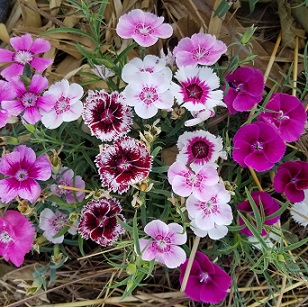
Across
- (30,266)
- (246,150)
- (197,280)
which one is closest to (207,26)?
(246,150)

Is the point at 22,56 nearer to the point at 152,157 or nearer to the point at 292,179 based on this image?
the point at 152,157

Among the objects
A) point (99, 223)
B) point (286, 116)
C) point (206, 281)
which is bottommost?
point (206, 281)

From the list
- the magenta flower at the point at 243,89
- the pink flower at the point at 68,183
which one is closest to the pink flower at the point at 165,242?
the pink flower at the point at 68,183

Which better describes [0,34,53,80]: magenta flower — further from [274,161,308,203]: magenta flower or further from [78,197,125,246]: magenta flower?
[274,161,308,203]: magenta flower

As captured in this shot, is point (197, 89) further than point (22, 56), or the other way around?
point (22, 56)

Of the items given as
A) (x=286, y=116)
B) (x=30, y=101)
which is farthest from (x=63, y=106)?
(x=286, y=116)

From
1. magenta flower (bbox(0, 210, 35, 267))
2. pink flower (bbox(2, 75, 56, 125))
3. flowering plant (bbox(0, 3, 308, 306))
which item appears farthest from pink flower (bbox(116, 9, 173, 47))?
magenta flower (bbox(0, 210, 35, 267))

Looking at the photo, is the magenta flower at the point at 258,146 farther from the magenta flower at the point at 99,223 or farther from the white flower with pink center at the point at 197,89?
the magenta flower at the point at 99,223
